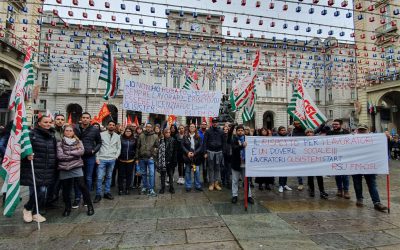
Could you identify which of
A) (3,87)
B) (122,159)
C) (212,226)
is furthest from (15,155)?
(3,87)

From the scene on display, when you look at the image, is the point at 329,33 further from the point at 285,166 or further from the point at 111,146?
the point at 111,146

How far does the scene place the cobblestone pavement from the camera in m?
3.28

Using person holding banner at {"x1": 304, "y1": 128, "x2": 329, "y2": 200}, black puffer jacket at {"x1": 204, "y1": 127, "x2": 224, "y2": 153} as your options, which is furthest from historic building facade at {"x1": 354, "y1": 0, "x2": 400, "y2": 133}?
black puffer jacket at {"x1": 204, "y1": 127, "x2": 224, "y2": 153}

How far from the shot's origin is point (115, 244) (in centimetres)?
326

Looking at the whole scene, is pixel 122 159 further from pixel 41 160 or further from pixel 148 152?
pixel 41 160

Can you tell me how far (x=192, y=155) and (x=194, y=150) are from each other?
0.24 metres

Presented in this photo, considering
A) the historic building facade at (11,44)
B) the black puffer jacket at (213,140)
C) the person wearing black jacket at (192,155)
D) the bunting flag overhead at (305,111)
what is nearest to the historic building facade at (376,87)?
the bunting flag overhead at (305,111)

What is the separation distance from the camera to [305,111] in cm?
650

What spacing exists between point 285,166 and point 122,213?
3.47m

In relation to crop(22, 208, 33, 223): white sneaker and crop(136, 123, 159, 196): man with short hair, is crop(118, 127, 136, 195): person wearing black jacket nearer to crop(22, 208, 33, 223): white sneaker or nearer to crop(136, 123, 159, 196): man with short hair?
crop(136, 123, 159, 196): man with short hair

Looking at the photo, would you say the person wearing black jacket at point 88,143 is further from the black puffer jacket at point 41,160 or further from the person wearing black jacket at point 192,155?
the person wearing black jacket at point 192,155

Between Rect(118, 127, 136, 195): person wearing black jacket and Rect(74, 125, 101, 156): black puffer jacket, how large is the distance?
754mm

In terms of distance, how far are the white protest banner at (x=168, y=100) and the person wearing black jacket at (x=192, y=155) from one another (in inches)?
29.2

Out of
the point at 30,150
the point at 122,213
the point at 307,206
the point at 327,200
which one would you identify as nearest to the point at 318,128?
the point at 327,200
